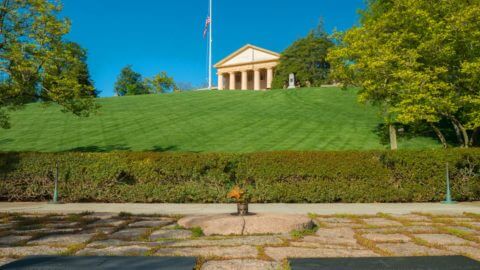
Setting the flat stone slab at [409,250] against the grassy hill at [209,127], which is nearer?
the flat stone slab at [409,250]

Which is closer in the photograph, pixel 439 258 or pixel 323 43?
pixel 439 258

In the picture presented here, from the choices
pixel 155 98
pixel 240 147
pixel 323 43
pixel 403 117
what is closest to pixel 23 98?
pixel 240 147

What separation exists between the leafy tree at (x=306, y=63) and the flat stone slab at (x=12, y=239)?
7090cm

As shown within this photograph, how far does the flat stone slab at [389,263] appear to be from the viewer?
4.67 meters

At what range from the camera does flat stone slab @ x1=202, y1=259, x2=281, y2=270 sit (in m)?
4.95

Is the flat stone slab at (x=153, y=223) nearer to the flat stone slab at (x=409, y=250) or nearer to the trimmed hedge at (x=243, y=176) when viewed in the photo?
the trimmed hedge at (x=243, y=176)

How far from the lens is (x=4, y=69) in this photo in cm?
1866

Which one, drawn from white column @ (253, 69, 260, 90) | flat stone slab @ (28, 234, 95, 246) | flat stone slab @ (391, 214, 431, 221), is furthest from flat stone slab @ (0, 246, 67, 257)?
white column @ (253, 69, 260, 90)

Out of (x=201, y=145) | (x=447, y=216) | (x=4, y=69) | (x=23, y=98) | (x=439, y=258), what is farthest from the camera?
(x=201, y=145)

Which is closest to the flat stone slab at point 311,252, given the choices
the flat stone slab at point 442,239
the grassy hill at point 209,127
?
the flat stone slab at point 442,239

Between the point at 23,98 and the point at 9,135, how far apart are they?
1027cm

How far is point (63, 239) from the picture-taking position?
690 cm

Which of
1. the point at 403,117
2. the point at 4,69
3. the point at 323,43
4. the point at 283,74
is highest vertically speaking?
the point at 323,43

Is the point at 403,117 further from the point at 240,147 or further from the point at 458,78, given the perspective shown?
the point at 240,147
